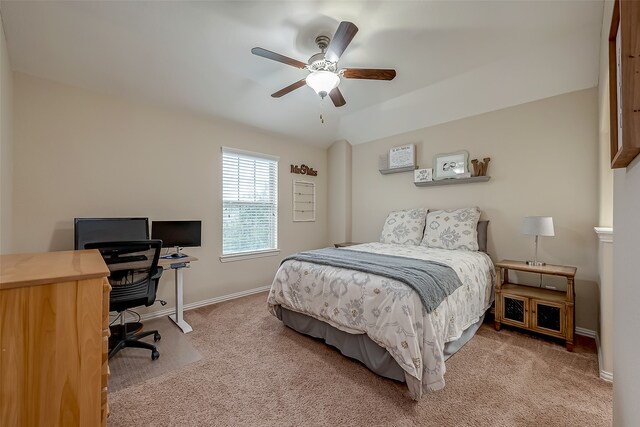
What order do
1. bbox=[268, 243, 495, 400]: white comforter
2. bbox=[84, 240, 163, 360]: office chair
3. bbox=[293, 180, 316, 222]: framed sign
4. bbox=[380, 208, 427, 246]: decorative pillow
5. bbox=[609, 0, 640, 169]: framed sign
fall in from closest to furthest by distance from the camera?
bbox=[609, 0, 640, 169]: framed sign
bbox=[268, 243, 495, 400]: white comforter
bbox=[84, 240, 163, 360]: office chair
bbox=[380, 208, 427, 246]: decorative pillow
bbox=[293, 180, 316, 222]: framed sign

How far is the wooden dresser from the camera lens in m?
0.72

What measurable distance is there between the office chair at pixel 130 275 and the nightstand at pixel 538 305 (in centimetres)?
320

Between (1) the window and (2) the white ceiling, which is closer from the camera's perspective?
(2) the white ceiling

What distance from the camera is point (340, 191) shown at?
4781mm

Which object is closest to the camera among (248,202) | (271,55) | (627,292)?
(627,292)

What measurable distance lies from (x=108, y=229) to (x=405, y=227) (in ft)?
10.9

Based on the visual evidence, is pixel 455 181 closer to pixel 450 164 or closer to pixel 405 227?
pixel 450 164

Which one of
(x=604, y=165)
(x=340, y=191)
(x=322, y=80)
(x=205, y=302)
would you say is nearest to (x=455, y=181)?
(x=604, y=165)

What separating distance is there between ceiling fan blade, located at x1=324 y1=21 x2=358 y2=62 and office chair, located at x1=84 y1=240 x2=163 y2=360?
1.96m

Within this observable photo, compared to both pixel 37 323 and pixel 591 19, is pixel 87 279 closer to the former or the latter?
pixel 37 323

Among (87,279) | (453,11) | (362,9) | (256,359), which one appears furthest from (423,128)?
(87,279)

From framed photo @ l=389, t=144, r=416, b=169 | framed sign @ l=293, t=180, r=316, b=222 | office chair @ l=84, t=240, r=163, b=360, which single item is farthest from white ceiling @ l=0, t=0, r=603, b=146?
office chair @ l=84, t=240, r=163, b=360

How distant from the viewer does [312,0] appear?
2064mm

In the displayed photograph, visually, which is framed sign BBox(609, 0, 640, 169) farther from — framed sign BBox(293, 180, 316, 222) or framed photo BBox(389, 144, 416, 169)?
framed sign BBox(293, 180, 316, 222)
